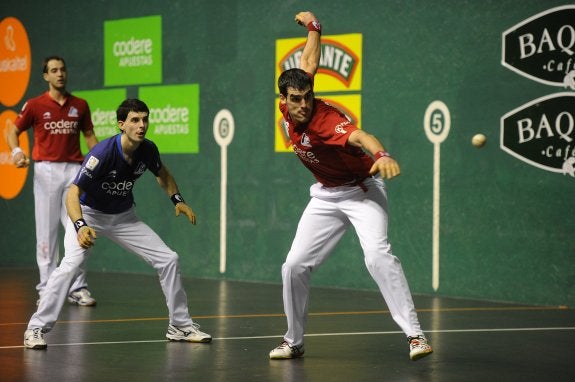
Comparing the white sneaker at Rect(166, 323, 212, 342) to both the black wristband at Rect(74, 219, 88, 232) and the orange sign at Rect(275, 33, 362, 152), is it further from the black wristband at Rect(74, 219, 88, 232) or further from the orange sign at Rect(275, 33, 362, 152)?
the orange sign at Rect(275, 33, 362, 152)

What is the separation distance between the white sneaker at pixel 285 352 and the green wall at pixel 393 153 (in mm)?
3664

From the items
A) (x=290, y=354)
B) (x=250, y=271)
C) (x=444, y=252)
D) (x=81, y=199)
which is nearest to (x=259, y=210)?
(x=250, y=271)

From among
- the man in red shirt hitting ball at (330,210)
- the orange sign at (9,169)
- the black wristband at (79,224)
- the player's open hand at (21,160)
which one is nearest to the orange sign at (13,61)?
the orange sign at (9,169)

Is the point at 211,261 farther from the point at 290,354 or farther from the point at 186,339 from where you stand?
the point at 290,354

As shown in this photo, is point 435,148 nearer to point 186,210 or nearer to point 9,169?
point 186,210

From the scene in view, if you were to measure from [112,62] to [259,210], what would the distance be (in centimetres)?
286

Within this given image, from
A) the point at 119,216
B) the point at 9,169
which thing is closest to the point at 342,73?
the point at 119,216

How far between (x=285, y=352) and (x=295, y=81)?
1634 millimetres

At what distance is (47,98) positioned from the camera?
9391mm

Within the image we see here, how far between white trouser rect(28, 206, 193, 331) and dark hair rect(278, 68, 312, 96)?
1515mm

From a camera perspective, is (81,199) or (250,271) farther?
(250,271)

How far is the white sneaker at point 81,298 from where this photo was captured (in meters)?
9.12

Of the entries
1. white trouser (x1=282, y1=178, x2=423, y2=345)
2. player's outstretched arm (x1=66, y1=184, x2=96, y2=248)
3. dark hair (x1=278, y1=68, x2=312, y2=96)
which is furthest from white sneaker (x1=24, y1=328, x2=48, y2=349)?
dark hair (x1=278, y1=68, x2=312, y2=96)

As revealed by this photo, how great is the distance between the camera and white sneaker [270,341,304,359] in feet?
20.9
